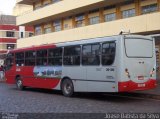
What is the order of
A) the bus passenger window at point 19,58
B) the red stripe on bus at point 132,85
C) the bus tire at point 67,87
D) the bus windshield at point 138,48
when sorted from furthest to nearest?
the bus passenger window at point 19,58
the bus tire at point 67,87
the bus windshield at point 138,48
the red stripe on bus at point 132,85

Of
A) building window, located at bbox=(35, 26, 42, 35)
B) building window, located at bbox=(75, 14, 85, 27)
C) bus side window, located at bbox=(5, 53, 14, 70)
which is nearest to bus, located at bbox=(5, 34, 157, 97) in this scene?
bus side window, located at bbox=(5, 53, 14, 70)

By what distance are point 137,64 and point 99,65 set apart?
1.73 meters

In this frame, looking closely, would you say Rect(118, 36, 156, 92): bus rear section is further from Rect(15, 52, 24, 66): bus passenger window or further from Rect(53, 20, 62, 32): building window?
Rect(53, 20, 62, 32): building window

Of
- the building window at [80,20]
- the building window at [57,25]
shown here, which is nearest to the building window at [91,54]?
the building window at [80,20]

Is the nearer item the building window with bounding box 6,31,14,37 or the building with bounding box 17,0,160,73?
the building with bounding box 17,0,160,73

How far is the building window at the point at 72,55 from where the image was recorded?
59.7 ft

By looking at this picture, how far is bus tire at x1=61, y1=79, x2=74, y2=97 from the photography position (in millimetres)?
18528

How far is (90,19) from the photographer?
36406 millimetres

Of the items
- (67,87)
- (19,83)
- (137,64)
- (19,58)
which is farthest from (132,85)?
(19,83)

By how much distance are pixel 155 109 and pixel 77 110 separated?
2821 mm

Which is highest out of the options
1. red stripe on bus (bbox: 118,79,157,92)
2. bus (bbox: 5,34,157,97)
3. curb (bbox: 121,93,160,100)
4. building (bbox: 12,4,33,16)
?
building (bbox: 12,4,33,16)

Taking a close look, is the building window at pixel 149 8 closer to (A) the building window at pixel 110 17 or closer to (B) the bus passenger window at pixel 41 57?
(A) the building window at pixel 110 17

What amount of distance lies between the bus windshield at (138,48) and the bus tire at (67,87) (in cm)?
397

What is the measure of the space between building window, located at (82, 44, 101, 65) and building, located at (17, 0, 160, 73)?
6.58 meters
